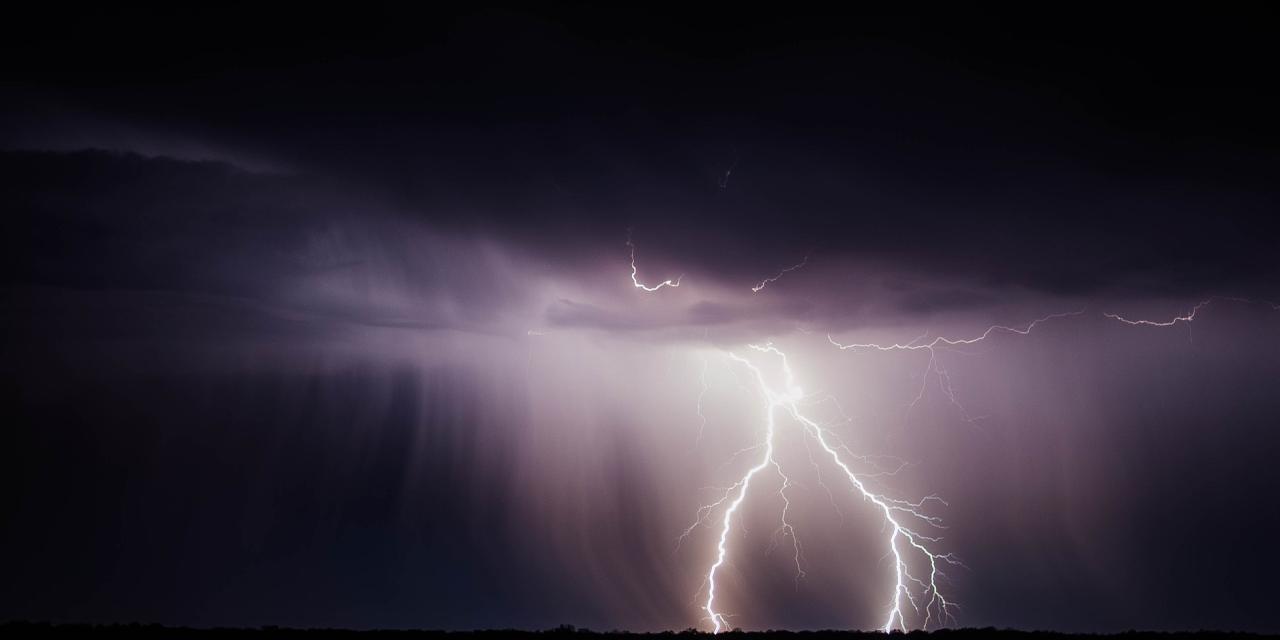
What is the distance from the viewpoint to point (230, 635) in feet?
34.3

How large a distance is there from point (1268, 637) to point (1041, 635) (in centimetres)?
290

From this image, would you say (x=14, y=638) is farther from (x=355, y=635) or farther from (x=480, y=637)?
(x=480, y=637)

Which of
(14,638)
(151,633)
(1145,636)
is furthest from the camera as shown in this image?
(1145,636)

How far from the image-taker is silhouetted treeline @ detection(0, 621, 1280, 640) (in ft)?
34.9

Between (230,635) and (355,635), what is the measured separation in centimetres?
147

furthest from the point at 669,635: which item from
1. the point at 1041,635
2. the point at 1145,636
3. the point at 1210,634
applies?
the point at 1210,634

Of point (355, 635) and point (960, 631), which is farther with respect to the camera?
point (960, 631)

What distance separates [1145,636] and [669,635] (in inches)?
251

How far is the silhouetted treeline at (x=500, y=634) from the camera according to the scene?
34.9 feet

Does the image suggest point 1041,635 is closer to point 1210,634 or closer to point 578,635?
point 1210,634

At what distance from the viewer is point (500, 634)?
11188 millimetres

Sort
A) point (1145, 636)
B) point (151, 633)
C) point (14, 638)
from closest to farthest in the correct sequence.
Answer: point (14, 638) < point (151, 633) < point (1145, 636)

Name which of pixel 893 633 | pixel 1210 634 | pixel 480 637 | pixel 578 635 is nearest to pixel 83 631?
pixel 480 637

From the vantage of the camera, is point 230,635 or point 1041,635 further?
point 1041,635
